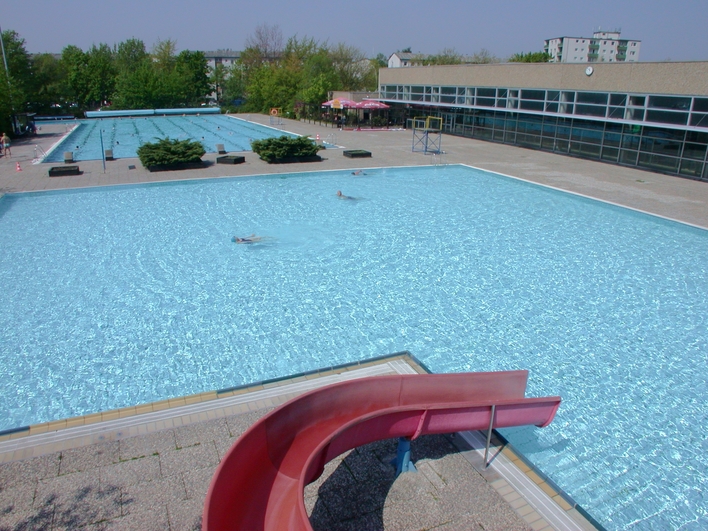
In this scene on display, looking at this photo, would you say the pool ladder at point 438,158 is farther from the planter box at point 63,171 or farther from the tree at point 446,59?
the tree at point 446,59

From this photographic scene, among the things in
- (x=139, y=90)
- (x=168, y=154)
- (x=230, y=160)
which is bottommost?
(x=230, y=160)

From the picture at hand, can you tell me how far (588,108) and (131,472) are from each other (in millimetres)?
22404

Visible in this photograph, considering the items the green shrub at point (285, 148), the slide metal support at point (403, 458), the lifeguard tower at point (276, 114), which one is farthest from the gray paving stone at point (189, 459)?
the lifeguard tower at point (276, 114)

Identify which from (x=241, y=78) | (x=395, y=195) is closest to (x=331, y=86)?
(x=241, y=78)

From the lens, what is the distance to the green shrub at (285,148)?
21.5 m

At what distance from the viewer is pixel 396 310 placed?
30.2 ft

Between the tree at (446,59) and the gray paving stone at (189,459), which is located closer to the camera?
the gray paving stone at (189,459)

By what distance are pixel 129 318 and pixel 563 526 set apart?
23.4 feet

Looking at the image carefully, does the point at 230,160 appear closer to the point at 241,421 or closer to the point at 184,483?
the point at 241,421

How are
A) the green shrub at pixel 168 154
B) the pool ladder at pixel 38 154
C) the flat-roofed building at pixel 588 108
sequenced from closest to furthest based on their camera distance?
the flat-roofed building at pixel 588 108 → the green shrub at pixel 168 154 → the pool ladder at pixel 38 154

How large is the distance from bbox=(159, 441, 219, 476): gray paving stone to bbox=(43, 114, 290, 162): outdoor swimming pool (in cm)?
2234

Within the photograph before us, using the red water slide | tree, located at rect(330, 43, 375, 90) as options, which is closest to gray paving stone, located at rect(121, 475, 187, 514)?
the red water slide

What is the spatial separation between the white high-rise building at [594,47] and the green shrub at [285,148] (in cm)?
12815

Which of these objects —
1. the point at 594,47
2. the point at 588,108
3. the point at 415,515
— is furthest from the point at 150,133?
the point at 594,47
